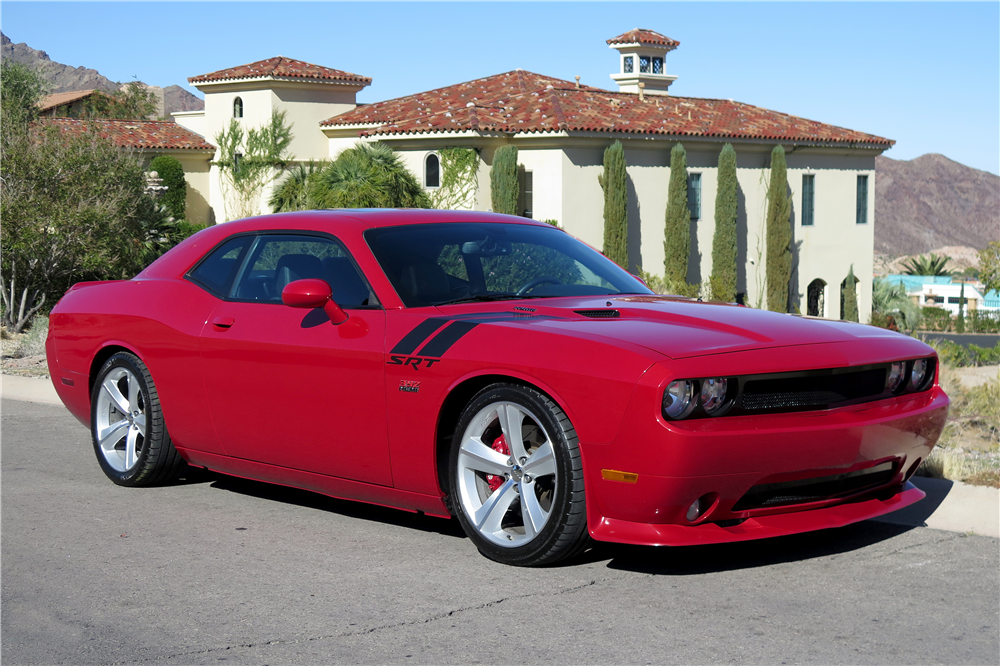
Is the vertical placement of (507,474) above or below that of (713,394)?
below

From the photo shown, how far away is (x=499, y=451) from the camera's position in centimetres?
482

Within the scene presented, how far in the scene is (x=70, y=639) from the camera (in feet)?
12.9

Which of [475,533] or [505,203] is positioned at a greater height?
[505,203]

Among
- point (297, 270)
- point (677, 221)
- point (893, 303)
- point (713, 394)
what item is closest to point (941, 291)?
point (893, 303)

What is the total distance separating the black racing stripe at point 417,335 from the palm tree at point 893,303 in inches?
1922

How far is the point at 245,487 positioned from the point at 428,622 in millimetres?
2871

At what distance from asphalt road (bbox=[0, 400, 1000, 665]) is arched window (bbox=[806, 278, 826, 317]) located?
4253cm

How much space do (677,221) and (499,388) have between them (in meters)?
35.3

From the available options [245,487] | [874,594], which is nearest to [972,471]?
[874,594]

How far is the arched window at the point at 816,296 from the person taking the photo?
4647 centimetres

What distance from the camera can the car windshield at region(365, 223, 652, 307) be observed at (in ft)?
18.0

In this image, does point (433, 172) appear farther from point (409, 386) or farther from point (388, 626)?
point (388, 626)

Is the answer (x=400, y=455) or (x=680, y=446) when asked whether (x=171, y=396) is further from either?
(x=680, y=446)

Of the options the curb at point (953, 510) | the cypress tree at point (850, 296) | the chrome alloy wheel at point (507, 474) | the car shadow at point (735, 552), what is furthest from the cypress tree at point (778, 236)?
the chrome alloy wheel at point (507, 474)
